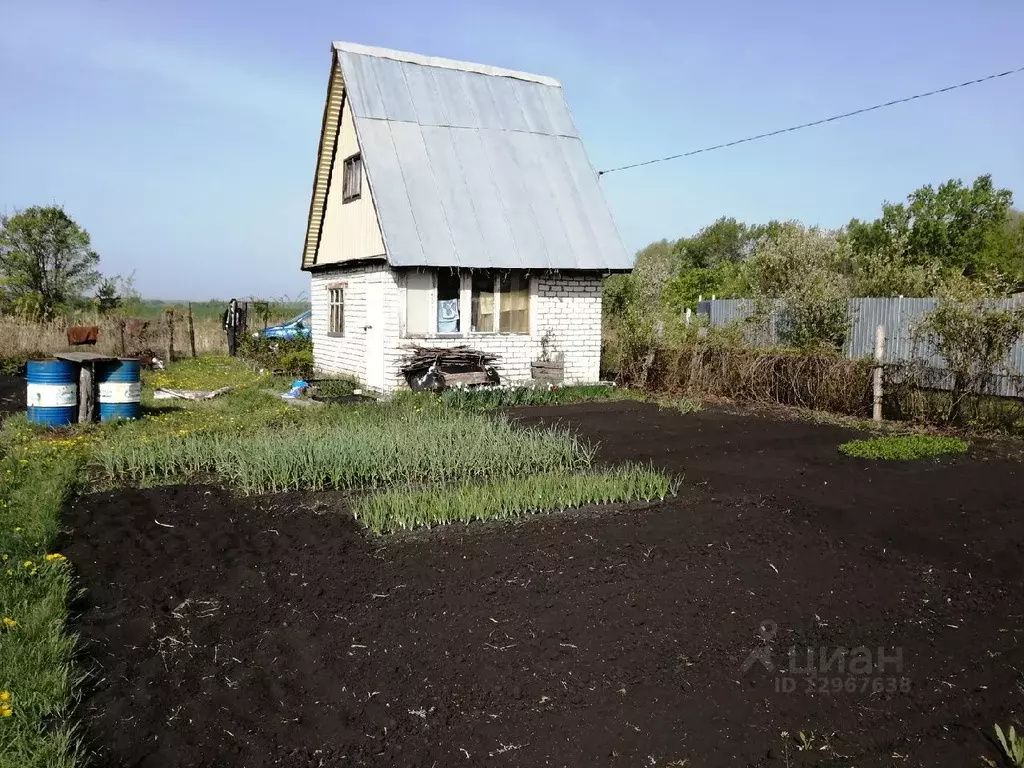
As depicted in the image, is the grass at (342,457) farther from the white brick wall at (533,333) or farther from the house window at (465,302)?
the white brick wall at (533,333)

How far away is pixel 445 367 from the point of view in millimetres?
14062

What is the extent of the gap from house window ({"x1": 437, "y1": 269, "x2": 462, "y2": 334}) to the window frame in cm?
293

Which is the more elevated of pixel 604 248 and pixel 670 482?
pixel 604 248

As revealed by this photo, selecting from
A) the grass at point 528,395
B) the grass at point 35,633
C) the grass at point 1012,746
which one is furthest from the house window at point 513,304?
the grass at point 1012,746

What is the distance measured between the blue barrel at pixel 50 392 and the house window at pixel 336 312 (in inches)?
255

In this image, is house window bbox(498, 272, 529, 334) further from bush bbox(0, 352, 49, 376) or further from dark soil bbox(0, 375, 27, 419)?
bush bbox(0, 352, 49, 376)

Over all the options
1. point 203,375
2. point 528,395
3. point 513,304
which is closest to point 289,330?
point 203,375

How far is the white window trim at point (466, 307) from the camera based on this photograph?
541 inches

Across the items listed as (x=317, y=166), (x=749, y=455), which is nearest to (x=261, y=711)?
(x=749, y=455)

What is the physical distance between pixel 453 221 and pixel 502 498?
8870mm

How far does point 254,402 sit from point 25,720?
32.9 feet

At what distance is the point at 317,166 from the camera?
17047 millimetres

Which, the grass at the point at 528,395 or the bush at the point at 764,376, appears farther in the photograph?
the grass at the point at 528,395

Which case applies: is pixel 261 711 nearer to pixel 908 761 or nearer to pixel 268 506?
pixel 908 761
